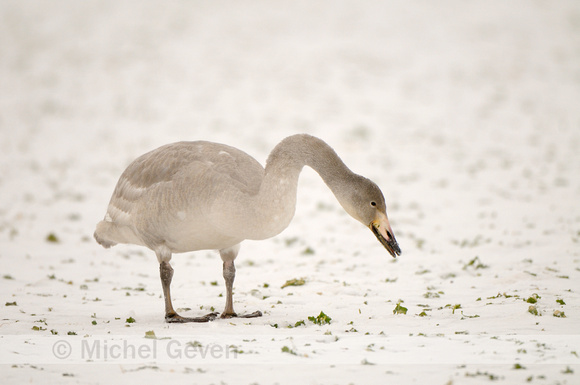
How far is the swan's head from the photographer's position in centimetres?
653

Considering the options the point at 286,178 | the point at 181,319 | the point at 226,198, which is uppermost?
the point at 286,178

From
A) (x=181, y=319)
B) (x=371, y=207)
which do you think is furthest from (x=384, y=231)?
(x=181, y=319)

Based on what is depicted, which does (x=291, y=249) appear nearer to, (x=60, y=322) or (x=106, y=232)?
(x=106, y=232)

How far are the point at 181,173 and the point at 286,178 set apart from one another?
3.95 feet

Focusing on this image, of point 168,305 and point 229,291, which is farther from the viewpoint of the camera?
point 229,291

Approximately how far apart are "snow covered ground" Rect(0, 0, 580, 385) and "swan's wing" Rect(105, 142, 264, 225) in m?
1.31

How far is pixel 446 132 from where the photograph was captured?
23.8 m

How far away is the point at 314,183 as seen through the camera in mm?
18562

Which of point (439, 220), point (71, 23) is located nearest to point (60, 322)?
point (439, 220)

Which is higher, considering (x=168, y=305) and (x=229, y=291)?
(x=229, y=291)

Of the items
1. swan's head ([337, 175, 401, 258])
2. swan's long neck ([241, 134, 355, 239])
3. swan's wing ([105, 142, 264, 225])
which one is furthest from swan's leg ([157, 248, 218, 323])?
swan's head ([337, 175, 401, 258])

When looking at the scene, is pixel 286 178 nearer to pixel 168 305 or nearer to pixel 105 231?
pixel 168 305

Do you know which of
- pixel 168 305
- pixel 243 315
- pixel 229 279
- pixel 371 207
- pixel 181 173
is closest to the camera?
pixel 371 207

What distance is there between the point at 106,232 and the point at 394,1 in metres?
36.1
